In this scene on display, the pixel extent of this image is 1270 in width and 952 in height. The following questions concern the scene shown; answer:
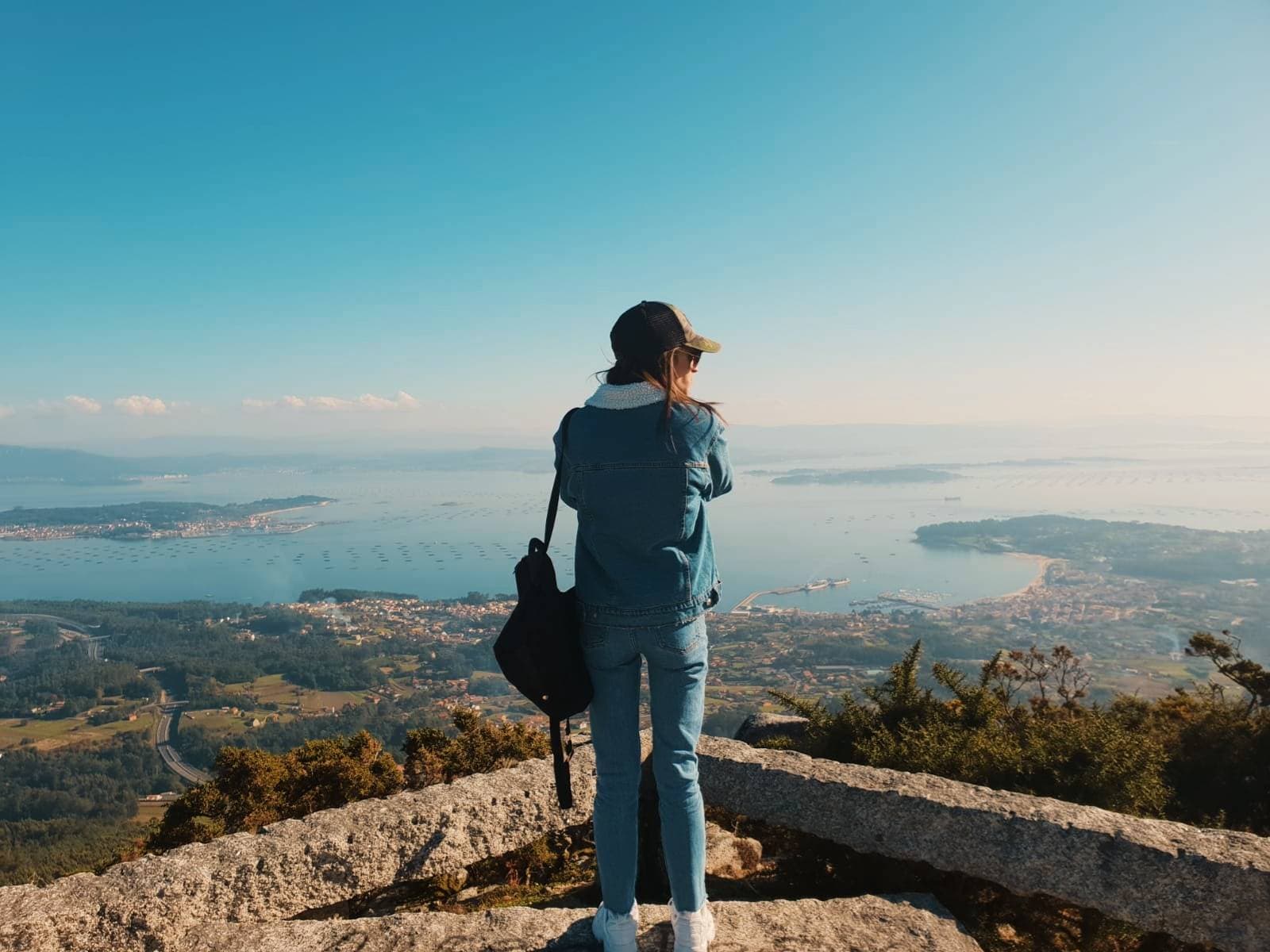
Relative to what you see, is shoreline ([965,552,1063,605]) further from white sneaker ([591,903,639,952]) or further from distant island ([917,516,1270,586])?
white sneaker ([591,903,639,952])

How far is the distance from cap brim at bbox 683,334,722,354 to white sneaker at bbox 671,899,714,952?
1904 millimetres

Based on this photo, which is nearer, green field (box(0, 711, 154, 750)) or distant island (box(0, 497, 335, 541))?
green field (box(0, 711, 154, 750))

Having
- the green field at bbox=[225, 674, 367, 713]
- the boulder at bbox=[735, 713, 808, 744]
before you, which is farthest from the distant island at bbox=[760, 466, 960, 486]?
the boulder at bbox=[735, 713, 808, 744]

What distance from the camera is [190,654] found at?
54.8m

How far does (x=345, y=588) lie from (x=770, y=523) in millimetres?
61704

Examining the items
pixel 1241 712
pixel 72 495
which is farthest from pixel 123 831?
pixel 72 495

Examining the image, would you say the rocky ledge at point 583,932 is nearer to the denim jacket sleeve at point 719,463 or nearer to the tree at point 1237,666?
the denim jacket sleeve at point 719,463

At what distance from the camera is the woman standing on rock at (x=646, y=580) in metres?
2.12

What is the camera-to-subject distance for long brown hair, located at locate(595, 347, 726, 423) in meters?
2.12

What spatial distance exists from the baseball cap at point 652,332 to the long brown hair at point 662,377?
0.06 ft

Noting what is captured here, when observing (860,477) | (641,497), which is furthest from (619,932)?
(860,477)

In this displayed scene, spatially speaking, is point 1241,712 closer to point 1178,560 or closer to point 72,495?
point 1178,560

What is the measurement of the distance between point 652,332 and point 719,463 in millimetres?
516

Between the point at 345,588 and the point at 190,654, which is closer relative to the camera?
the point at 190,654
